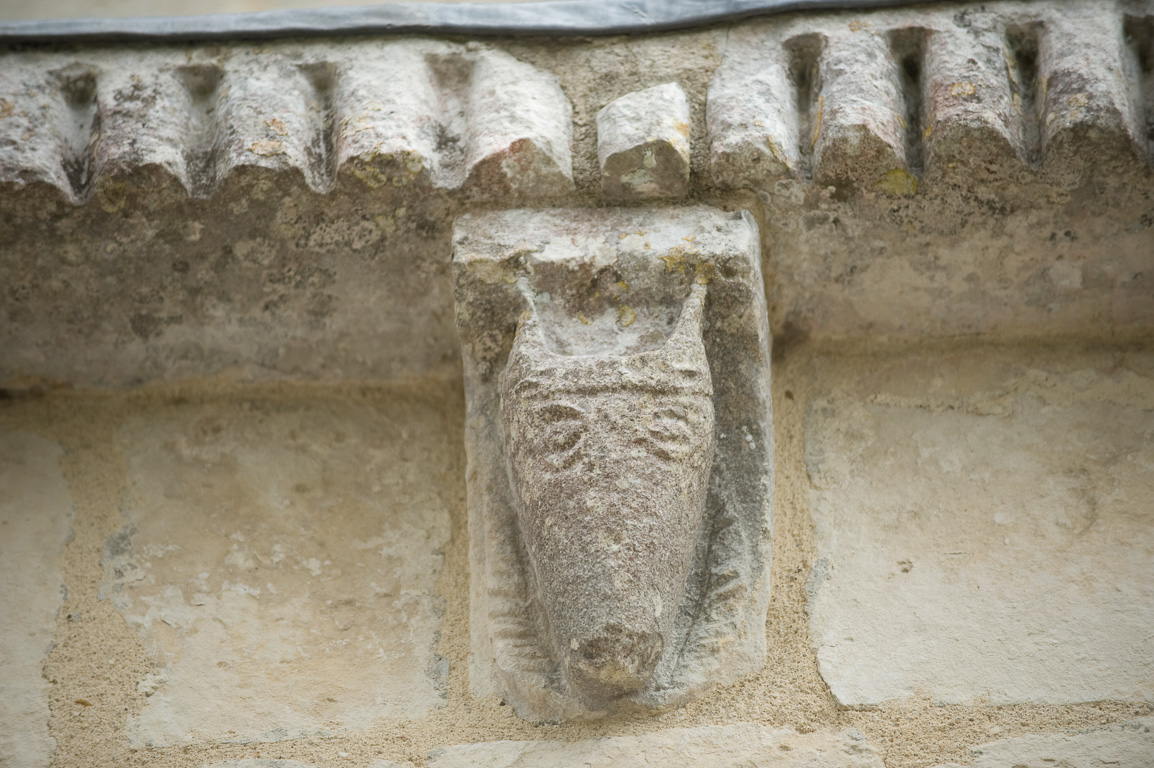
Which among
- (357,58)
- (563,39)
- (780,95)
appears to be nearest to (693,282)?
(780,95)

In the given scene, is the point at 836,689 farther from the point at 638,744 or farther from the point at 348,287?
the point at 348,287

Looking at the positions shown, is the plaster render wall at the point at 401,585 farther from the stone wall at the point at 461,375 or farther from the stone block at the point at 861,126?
the stone block at the point at 861,126

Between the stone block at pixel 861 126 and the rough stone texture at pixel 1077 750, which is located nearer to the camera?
the rough stone texture at pixel 1077 750

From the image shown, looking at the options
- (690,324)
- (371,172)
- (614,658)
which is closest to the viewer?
(614,658)

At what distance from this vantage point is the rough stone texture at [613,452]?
5.09ft

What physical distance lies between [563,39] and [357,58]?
1.18ft

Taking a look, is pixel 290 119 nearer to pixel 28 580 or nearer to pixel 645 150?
pixel 645 150

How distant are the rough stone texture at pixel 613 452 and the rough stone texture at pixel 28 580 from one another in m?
0.66

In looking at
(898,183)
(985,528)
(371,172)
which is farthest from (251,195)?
(985,528)

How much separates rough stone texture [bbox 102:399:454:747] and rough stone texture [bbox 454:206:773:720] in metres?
0.17

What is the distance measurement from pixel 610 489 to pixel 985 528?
644 millimetres

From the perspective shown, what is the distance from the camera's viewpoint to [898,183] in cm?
185

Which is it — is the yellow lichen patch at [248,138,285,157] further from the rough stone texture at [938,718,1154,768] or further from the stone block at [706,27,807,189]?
the rough stone texture at [938,718,1154,768]

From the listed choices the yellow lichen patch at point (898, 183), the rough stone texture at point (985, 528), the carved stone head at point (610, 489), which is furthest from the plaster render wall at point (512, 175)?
the carved stone head at point (610, 489)
